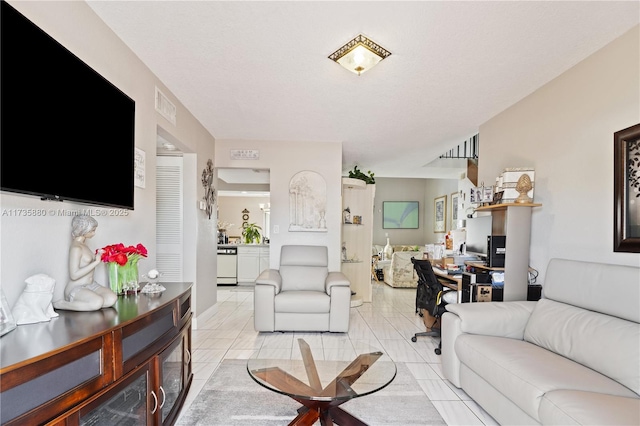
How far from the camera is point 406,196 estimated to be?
32.4 feet

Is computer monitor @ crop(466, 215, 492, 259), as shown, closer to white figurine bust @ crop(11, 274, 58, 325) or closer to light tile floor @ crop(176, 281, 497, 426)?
light tile floor @ crop(176, 281, 497, 426)

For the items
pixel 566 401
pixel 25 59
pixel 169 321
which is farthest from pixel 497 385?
pixel 25 59

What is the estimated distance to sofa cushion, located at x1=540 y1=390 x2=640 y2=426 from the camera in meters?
1.30

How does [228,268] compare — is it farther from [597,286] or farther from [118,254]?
[597,286]

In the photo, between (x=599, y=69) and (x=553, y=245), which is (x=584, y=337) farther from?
(x=599, y=69)

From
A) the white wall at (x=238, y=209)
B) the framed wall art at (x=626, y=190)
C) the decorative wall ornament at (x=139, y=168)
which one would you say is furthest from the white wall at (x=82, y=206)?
the white wall at (x=238, y=209)

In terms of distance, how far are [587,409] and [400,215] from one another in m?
8.53

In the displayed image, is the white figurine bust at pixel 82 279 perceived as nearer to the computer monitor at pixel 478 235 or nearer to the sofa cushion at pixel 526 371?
the sofa cushion at pixel 526 371

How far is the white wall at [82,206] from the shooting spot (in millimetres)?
1412

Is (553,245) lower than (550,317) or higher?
higher

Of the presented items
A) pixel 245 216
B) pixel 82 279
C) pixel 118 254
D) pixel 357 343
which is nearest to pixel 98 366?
pixel 82 279

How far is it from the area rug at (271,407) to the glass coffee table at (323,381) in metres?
0.25

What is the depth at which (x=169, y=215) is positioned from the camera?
385 centimetres

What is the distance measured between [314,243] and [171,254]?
1.88 meters
